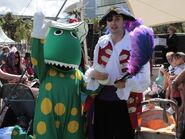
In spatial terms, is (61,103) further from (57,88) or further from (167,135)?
(167,135)

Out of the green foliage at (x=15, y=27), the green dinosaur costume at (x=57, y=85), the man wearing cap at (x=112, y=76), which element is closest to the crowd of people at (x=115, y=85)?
the man wearing cap at (x=112, y=76)

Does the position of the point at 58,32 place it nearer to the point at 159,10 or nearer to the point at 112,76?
the point at 112,76

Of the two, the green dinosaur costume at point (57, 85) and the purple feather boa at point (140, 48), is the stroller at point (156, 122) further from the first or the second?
the green dinosaur costume at point (57, 85)

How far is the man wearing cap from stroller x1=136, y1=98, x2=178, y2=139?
15 centimetres

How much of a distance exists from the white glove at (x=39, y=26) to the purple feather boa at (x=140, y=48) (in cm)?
78

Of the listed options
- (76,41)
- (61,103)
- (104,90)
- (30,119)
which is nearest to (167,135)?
(104,90)

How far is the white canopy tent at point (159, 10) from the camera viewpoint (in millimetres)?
9367

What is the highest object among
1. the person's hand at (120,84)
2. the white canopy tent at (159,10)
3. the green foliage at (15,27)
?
the green foliage at (15,27)

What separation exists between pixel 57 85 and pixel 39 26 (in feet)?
1.74

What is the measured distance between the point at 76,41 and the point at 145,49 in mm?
742

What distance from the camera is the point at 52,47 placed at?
3.41 m

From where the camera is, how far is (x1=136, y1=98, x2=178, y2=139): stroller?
319cm

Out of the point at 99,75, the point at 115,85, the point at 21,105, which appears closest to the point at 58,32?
the point at 99,75

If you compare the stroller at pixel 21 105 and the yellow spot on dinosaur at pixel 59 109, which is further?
the stroller at pixel 21 105
